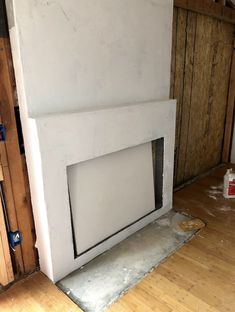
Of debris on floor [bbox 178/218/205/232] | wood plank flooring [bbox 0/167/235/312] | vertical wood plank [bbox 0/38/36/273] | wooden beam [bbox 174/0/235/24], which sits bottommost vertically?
wood plank flooring [bbox 0/167/235/312]

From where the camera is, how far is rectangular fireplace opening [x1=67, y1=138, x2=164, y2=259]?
5.46 feet

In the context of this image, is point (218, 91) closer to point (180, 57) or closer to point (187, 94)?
point (187, 94)

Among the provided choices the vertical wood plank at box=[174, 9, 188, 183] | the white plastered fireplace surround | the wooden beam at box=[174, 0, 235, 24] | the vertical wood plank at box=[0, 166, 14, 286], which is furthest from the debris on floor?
the wooden beam at box=[174, 0, 235, 24]

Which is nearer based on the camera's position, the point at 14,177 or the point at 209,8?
the point at 14,177

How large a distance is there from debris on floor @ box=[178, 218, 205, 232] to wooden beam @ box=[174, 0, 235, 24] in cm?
188

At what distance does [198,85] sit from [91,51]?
5.40 ft

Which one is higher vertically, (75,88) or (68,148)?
(75,88)

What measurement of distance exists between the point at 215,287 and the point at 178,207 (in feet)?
3.14

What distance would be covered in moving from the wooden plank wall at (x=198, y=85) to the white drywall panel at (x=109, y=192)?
804 millimetres

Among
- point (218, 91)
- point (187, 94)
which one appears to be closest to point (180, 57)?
point (187, 94)

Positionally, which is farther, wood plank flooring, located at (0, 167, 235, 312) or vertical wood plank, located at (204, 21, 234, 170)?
vertical wood plank, located at (204, 21, 234, 170)

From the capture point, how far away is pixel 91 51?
A: 1.52 metres

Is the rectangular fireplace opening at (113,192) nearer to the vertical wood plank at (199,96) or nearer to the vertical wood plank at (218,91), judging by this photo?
the vertical wood plank at (199,96)

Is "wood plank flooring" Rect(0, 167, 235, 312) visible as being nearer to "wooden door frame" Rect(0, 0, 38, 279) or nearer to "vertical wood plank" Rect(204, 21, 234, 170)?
"wooden door frame" Rect(0, 0, 38, 279)
